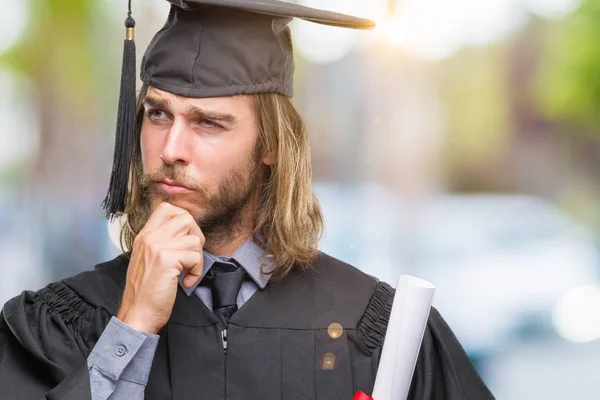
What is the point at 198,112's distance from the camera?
7.11 ft

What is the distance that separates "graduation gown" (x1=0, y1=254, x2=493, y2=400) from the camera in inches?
83.3

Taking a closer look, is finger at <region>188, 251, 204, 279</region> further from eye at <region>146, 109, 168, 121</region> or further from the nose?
eye at <region>146, 109, 168, 121</region>

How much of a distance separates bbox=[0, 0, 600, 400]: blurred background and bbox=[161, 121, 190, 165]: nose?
402cm

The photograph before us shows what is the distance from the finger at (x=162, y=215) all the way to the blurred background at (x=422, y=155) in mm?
4146

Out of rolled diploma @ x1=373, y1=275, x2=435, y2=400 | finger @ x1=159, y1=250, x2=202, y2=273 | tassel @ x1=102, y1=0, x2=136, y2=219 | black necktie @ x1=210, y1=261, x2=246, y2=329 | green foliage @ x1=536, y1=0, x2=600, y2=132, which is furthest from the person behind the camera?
green foliage @ x1=536, y1=0, x2=600, y2=132

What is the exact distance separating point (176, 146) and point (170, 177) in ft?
0.24

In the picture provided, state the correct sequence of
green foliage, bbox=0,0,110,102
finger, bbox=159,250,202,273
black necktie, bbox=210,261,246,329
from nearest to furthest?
finger, bbox=159,250,202,273, black necktie, bbox=210,261,246,329, green foliage, bbox=0,0,110,102

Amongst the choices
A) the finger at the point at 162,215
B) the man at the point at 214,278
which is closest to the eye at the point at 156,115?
the man at the point at 214,278

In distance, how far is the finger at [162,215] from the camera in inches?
80.4

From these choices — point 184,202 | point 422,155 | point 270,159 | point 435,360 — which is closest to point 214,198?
point 184,202

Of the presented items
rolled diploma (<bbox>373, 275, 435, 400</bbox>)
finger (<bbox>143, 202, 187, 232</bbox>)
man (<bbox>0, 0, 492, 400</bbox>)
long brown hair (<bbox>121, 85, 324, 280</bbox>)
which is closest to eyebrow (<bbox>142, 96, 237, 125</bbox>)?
man (<bbox>0, 0, 492, 400</bbox>)

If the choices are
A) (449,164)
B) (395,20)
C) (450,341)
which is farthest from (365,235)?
(450,341)

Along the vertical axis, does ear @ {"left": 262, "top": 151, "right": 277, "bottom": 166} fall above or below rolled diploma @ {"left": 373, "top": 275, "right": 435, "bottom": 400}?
above

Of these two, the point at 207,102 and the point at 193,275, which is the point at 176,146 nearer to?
the point at 207,102
